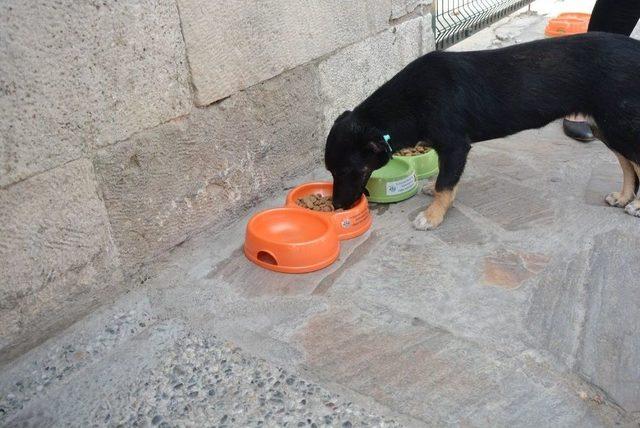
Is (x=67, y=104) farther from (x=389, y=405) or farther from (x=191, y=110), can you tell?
(x=389, y=405)

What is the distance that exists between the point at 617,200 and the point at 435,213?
1133 mm

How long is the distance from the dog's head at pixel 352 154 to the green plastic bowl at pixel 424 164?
76 centimetres

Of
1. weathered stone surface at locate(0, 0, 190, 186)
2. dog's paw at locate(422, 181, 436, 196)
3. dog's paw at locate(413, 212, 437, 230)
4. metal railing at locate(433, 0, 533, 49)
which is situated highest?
weathered stone surface at locate(0, 0, 190, 186)

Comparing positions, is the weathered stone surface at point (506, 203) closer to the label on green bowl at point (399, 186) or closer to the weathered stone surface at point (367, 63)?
the label on green bowl at point (399, 186)

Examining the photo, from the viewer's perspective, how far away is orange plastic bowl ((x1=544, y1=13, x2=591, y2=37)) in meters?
6.84

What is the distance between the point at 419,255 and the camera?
10.5 ft

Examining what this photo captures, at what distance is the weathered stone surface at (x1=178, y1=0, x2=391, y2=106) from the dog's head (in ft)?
2.12

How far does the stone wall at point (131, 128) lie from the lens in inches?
94.5

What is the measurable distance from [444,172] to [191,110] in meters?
1.50

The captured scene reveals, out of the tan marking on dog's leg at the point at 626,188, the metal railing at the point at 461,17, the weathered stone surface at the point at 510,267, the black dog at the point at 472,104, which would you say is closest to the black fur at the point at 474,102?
the black dog at the point at 472,104

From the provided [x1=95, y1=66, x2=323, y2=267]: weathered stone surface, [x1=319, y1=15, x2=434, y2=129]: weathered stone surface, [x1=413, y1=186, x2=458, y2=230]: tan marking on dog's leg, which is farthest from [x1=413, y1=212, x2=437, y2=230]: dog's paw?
[x1=319, y1=15, x2=434, y2=129]: weathered stone surface

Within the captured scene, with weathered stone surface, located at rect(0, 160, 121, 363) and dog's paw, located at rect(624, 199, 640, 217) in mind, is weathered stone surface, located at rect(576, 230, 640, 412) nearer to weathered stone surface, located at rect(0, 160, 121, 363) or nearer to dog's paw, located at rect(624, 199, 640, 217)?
dog's paw, located at rect(624, 199, 640, 217)

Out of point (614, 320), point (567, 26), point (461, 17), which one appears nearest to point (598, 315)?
point (614, 320)

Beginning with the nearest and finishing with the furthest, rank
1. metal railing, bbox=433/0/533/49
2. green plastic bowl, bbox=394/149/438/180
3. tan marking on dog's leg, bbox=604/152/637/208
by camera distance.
A: tan marking on dog's leg, bbox=604/152/637/208 < green plastic bowl, bbox=394/149/438/180 < metal railing, bbox=433/0/533/49
